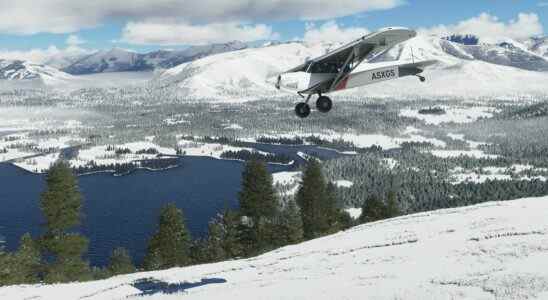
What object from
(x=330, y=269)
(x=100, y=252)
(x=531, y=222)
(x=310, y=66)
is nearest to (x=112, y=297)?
(x=330, y=269)

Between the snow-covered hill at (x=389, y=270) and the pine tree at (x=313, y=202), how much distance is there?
28892 millimetres

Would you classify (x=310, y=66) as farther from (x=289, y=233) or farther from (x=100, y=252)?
(x=100, y=252)

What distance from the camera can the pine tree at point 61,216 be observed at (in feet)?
240

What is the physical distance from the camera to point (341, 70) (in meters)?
40.7

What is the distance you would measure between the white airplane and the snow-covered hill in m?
14.4

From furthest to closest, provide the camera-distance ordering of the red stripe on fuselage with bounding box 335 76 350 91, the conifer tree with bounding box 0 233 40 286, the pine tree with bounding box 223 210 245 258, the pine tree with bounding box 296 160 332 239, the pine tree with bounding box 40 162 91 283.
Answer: the pine tree with bounding box 296 160 332 239 < the pine tree with bounding box 223 210 245 258 < the pine tree with bounding box 40 162 91 283 < the conifer tree with bounding box 0 233 40 286 < the red stripe on fuselage with bounding box 335 76 350 91

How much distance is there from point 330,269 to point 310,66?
65.1 feet

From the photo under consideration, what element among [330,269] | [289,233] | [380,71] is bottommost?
[289,233]

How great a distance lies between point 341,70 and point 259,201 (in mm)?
57346

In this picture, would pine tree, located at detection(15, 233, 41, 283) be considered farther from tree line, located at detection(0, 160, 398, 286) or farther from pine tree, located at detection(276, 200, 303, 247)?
pine tree, located at detection(276, 200, 303, 247)

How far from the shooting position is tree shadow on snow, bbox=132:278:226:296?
4756cm

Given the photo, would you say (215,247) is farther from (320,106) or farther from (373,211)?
(320,106)

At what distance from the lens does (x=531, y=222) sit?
188 ft

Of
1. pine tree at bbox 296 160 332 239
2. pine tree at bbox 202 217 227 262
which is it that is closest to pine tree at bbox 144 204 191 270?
pine tree at bbox 202 217 227 262
